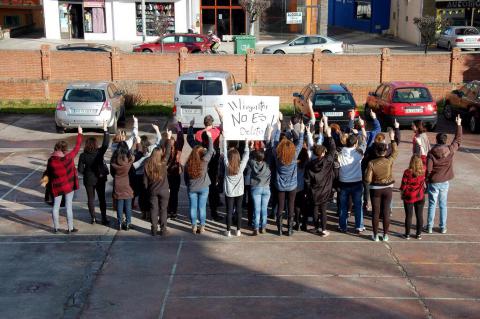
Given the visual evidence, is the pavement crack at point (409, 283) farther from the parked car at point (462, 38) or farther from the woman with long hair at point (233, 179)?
the parked car at point (462, 38)

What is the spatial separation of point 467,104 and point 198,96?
8515 millimetres

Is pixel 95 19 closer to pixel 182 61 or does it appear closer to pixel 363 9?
pixel 182 61

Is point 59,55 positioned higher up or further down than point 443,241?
higher up

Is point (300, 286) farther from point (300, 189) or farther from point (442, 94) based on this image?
point (442, 94)

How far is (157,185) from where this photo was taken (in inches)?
434

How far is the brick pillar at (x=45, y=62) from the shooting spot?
2648 cm

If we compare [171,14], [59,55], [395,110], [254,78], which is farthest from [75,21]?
[395,110]

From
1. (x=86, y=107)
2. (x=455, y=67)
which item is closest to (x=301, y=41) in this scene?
(x=455, y=67)

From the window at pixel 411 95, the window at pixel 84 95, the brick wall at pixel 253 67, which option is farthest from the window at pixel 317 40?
the window at pixel 84 95

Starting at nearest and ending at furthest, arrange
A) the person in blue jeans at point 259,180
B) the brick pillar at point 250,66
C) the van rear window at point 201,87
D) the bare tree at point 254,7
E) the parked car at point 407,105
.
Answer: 1. the person in blue jeans at point 259,180
2. the van rear window at point 201,87
3. the parked car at point 407,105
4. the brick pillar at point 250,66
5. the bare tree at point 254,7

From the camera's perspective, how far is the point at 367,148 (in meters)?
12.2

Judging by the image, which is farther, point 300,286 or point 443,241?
point 443,241

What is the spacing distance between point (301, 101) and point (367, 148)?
9.00 m

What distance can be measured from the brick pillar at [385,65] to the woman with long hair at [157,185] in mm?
17288
